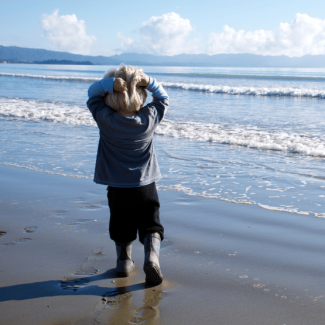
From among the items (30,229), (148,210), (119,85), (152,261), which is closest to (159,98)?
(119,85)

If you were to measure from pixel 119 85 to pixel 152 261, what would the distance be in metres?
1.23

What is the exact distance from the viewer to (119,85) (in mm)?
2324

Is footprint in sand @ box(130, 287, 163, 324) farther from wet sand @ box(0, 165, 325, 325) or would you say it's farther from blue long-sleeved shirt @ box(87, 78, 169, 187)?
blue long-sleeved shirt @ box(87, 78, 169, 187)

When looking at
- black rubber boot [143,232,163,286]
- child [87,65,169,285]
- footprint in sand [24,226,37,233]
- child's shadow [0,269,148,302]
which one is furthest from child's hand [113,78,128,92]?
footprint in sand [24,226,37,233]

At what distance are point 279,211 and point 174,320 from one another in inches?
98.4

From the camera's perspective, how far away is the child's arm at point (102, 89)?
2.33 metres

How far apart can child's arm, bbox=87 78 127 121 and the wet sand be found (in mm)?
1273

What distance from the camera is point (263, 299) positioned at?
2365mm

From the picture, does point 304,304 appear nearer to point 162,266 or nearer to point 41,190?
point 162,266

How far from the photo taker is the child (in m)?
2.39

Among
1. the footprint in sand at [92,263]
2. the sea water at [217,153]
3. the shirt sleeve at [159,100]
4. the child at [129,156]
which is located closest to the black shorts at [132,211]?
the child at [129,156]

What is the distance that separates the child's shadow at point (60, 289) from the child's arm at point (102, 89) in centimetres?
124

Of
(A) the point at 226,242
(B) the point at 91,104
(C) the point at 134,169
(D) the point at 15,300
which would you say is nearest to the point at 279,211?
(A) the point at 226,242

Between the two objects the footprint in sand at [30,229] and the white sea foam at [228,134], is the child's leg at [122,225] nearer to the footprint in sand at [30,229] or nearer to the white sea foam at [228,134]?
the footprint in sand at [30,229]
